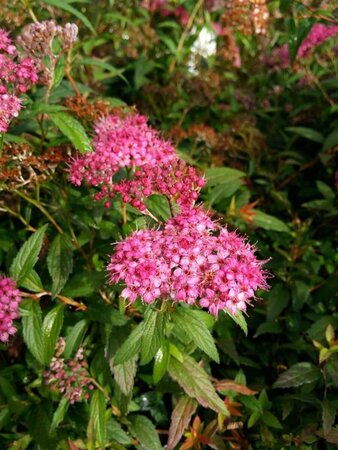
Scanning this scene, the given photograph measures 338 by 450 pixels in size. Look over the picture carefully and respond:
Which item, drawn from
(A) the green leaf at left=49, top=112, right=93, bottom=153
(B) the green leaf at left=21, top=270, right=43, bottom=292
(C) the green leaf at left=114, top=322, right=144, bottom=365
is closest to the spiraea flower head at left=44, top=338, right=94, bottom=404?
(B) the green leaf at left=21, top=270, right=43, bottom=292

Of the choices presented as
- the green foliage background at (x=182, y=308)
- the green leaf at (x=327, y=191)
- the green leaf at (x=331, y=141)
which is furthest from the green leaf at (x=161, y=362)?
the green leaf at (x=331, y=141)

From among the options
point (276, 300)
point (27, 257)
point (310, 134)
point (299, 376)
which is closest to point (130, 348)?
point (27, 257)

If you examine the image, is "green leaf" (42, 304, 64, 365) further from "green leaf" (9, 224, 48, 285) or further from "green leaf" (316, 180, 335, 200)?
"green leaf" (316, 180, 335, 200)

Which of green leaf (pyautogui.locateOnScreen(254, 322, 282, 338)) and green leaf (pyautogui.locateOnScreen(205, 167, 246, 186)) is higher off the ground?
green leaf (pyautogui.locateOnScreen(205, 167, 246, 186))

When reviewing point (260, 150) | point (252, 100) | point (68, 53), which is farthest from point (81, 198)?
point (252, 100)

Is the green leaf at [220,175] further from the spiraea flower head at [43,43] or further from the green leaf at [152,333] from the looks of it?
the green leaf at [152,333]

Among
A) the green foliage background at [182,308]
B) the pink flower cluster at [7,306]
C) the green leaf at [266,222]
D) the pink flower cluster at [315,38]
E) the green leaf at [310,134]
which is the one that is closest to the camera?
the pink flower cluster at [7,306]

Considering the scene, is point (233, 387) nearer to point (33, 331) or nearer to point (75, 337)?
point (75, 337)
